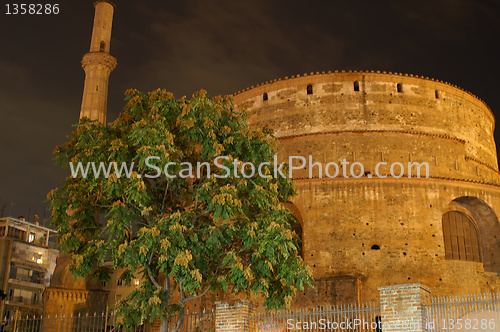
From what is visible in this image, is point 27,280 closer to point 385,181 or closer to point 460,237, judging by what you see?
point 385,181

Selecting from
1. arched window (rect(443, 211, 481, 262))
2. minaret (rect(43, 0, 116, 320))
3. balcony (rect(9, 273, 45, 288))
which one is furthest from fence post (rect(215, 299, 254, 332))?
balcony (rect(9, 273, 45, 288))

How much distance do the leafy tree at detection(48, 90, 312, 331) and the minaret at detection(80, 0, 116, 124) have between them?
1616cm

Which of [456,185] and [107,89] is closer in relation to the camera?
[456,185]

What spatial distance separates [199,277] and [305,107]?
47.3 ft

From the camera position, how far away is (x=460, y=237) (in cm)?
2164

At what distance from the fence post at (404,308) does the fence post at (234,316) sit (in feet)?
10.2

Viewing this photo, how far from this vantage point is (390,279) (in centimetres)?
1959

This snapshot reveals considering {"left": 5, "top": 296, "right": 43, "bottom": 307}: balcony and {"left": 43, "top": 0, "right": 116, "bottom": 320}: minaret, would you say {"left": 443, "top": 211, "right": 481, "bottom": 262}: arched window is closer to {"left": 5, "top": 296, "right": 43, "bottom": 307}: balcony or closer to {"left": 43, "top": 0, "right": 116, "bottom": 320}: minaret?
{"left": 43, "top": 0, "right": 116, "bottom": 320}: minaret

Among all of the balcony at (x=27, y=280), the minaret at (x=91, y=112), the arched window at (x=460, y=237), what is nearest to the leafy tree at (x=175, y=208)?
the arched window at (x=460, y=237)

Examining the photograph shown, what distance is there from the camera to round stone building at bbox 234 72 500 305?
1998cm

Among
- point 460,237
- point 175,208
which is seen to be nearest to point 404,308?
point 175,208

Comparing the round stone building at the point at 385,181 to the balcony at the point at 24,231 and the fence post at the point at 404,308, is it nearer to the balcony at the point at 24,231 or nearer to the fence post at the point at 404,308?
the fence post at the point at 404,308

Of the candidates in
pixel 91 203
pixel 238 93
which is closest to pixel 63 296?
pixel 238 93

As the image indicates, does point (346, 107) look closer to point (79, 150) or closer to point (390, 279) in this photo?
point (390, 279)
